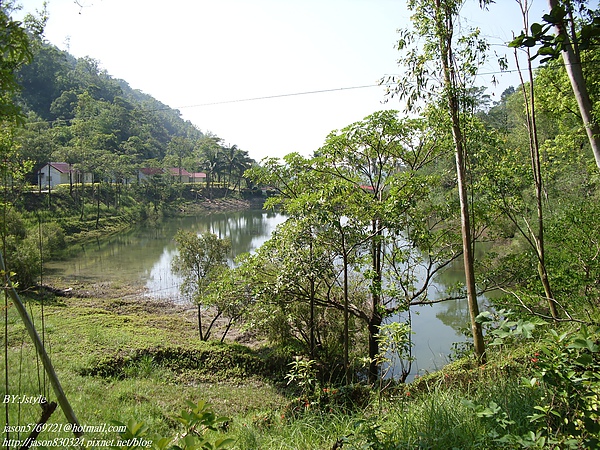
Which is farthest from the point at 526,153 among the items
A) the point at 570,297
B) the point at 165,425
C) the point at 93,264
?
the point at 93,264

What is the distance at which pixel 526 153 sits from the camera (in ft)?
52.3

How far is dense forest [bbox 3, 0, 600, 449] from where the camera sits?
5.89 ft

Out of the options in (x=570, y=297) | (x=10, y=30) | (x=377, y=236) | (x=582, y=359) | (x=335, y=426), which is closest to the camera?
(x=582, y=359)

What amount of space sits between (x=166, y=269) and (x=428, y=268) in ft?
49.4

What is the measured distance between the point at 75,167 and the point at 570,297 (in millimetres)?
30275

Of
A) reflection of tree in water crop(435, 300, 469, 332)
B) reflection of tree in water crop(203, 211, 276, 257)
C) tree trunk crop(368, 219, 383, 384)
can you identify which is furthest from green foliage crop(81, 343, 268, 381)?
reflection of tree in water crop(203, 211, 276, 257)

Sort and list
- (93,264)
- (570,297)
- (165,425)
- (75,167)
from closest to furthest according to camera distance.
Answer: (165,425), (570,297), (93,264), (75,167)

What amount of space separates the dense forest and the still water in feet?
3.77

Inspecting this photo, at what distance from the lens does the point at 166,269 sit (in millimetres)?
19016

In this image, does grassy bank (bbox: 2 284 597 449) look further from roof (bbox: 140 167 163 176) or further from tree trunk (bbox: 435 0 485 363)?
roof (bbox: 140 167 163 176)

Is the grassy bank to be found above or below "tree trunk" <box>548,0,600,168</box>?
below

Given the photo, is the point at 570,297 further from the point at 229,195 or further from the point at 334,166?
the point at 229,195

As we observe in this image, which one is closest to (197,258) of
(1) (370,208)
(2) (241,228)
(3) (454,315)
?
(1) (370,208)

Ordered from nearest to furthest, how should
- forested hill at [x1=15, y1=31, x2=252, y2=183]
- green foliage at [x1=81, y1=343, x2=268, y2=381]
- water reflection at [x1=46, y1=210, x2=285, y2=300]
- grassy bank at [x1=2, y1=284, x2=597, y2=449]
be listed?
grassy bank at [x1=2, y1=284, x2=597, y2=449] < green foliage at [x1=81, y1=343, x2=268, y2=381] < water reflection at [x1=46, y1=210, x2=285, y2=300] < forested hill at [x1=15, y1=31, x2=252, y2=183]
